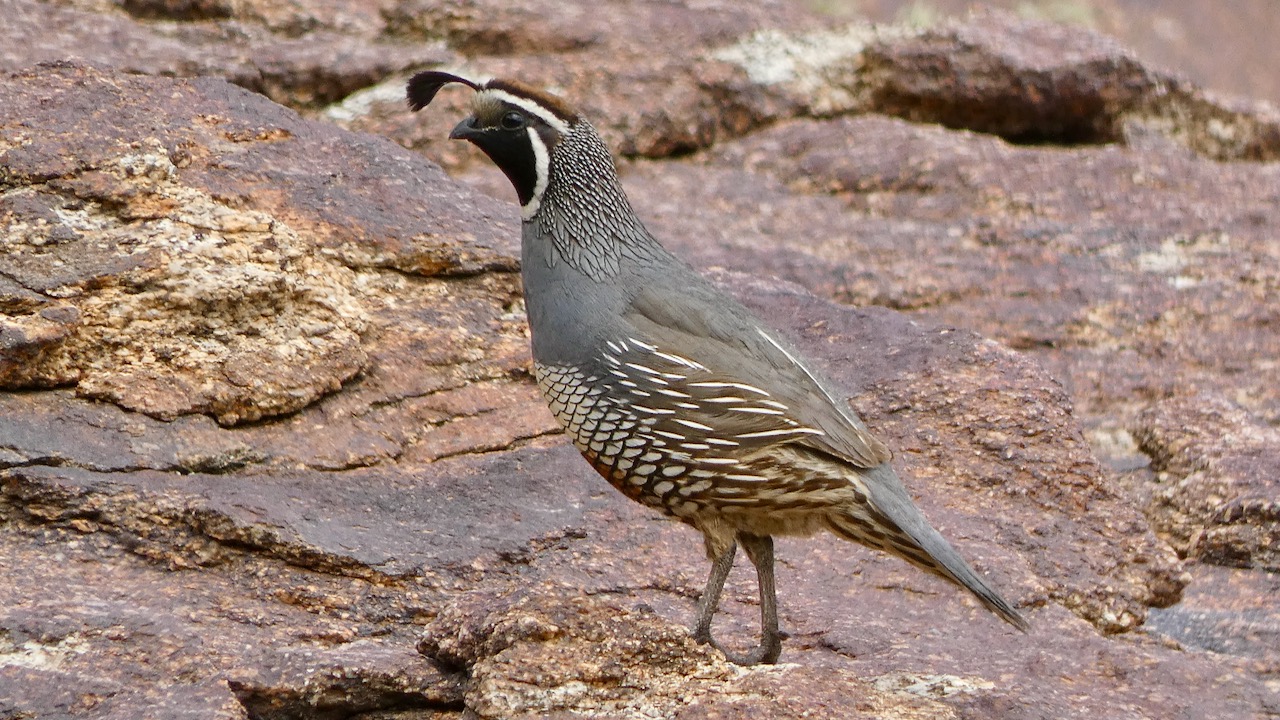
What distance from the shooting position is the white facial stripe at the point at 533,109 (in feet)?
17.4

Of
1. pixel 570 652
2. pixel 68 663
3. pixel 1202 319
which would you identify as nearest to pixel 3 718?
pixel 68 663

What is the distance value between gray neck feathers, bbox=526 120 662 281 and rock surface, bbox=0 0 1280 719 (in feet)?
3.10

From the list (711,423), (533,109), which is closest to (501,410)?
(533,109)

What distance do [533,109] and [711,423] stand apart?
1398 millimetres

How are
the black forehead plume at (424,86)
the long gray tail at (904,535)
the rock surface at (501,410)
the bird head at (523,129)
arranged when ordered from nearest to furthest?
the rock surface at (501,410) → the long gray tail at (904,535) → the bird head at (523,129) → the black forehead plume at (424,86)

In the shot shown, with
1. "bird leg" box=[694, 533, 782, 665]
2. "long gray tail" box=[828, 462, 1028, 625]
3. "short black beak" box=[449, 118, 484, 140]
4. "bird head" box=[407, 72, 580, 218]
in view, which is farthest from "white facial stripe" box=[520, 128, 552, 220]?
"long gray tail" box=[828, 462, 1028, 625]

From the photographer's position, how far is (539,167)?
17.7 ft

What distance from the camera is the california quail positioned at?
4.75 metres

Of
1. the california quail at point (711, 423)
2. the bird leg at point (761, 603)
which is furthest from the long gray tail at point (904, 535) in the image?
the bird leg at point (761, 603)

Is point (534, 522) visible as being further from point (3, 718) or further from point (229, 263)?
point (3, 718)

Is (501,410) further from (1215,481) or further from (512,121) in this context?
(1215,481)

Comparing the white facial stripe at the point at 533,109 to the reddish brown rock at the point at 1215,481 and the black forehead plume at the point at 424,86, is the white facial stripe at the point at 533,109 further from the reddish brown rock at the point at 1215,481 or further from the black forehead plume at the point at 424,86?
the reddish brown rock at the point at 1215,481

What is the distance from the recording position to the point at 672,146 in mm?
8594

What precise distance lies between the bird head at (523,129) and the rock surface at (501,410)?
2.84 feet
